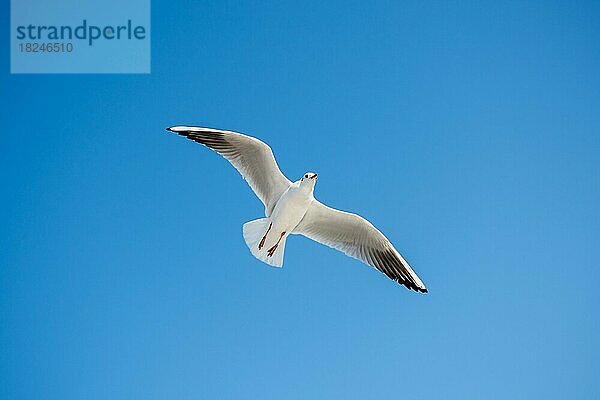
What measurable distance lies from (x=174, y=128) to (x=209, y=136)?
0.19 meters

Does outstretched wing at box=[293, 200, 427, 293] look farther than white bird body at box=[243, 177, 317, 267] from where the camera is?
Yes

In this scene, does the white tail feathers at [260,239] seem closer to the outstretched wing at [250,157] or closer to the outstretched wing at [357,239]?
the outstretched wing at [250,157]

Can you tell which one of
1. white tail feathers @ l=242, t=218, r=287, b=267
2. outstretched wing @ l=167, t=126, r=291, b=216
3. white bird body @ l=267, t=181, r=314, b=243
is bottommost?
white tail feathers @ l=242, t=218, r=287, b=267

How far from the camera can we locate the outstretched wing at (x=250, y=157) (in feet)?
16.5

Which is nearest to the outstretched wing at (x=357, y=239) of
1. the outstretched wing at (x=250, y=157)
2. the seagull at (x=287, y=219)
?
the seagull at (x=287, y=219)

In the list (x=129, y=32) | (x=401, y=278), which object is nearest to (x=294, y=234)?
(x=401, y=278)

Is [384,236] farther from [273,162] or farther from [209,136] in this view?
[209,136]

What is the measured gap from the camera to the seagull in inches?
199

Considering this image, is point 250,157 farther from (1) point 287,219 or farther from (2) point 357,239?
(2) point 357,239

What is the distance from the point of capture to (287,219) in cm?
512

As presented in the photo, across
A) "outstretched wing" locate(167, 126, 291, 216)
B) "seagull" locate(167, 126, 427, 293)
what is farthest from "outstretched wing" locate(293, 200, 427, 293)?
"outstretched wing" locate(167, 126, 291, 216)

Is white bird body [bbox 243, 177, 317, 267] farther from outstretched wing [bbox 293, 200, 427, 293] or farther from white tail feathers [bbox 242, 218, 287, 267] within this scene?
outstretched wing [bbox 293, 200, 427, 293]

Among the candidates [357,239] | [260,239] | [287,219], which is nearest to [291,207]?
[287,219]

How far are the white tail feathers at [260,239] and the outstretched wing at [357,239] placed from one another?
0.74 feet
